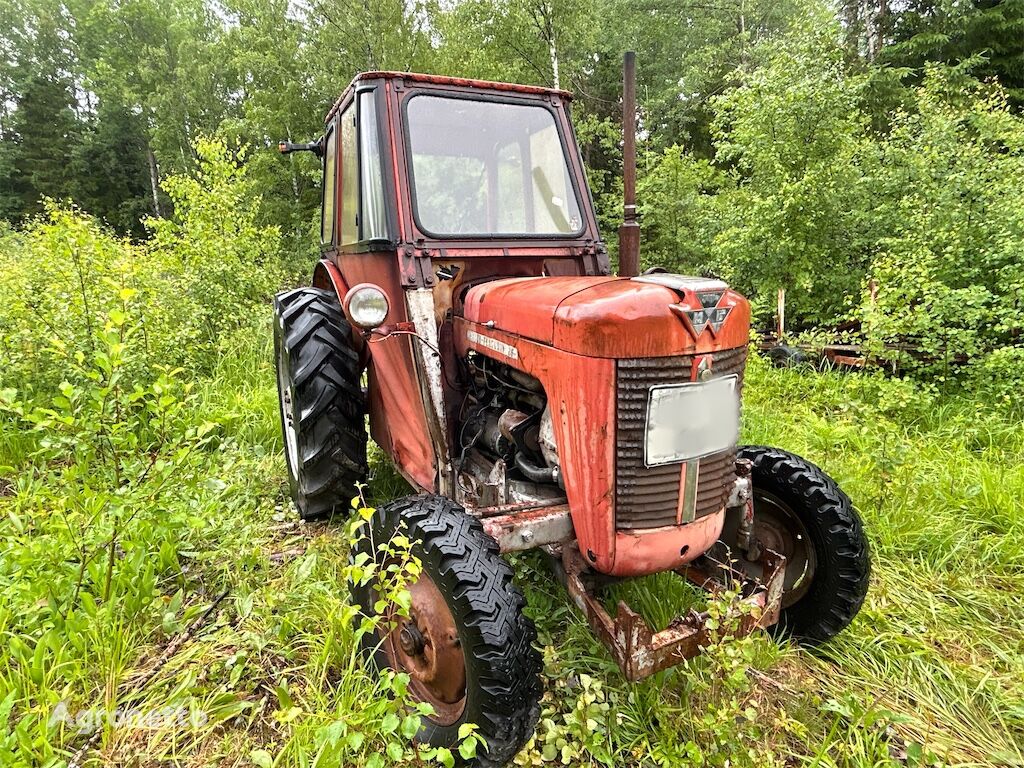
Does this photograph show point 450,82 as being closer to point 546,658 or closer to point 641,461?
point 641,461

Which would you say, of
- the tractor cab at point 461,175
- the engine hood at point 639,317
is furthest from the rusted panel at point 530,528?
the tractor cab at point 461,175

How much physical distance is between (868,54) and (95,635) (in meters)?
15.7

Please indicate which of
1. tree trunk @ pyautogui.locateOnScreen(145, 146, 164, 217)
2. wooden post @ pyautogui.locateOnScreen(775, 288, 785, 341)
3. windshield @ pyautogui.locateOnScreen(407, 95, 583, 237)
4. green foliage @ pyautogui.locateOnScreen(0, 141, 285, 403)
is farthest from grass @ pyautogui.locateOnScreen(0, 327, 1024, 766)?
tree trunk @ pyautogui.locateOnScreen(145, 146, 164, 217)

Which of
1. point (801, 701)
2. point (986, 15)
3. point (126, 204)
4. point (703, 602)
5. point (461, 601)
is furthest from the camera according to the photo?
point (126, 204)

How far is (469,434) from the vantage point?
103 inches

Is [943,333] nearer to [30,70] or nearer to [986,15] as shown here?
[986,15]

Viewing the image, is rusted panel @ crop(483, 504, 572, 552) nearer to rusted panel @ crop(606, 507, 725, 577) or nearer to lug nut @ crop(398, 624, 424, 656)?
rusted panel @ crop(606, 507, 725, 577)

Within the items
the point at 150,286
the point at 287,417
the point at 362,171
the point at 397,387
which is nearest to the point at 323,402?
the point at 397,387

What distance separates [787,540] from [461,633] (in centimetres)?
146

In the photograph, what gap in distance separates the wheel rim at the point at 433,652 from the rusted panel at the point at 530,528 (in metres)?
0.25

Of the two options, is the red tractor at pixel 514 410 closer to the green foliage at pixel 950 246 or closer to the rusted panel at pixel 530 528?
the rusted panel at pixel 530 528

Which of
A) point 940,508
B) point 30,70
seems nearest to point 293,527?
point 940,508

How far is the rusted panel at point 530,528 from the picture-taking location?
1855mm

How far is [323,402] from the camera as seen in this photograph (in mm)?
2725
